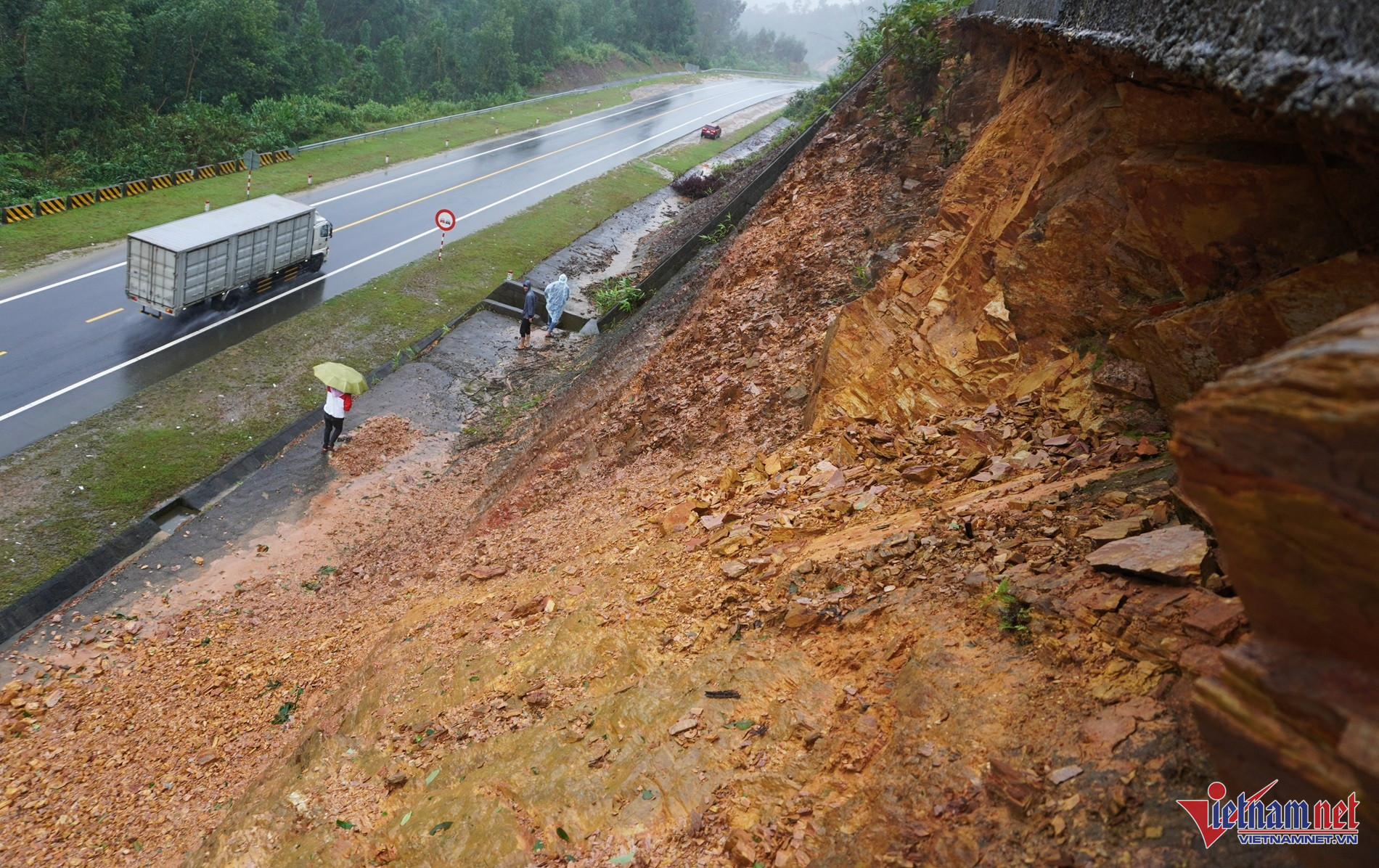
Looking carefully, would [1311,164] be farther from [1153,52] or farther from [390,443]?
[390,443]

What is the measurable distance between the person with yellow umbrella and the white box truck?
16.9 ft

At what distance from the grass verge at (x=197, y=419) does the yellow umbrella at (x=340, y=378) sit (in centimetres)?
182

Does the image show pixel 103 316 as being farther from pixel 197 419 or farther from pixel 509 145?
pixel 509 145

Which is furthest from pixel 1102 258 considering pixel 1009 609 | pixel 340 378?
pixel 340 378

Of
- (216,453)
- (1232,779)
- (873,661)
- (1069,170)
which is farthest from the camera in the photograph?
(216,453)

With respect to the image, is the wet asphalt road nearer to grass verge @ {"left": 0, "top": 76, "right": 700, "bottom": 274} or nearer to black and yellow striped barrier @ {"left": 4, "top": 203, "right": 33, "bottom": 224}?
grass verge @ {"left": 0, "top": 76, "right": 700, "bottom": 274}

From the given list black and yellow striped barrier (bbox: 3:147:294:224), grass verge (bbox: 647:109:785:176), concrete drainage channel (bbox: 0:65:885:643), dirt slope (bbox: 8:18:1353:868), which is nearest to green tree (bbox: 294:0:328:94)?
black and yellow striped barrier (bbox: 3:147:294:224)

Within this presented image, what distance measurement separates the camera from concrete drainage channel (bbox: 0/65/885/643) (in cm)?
1133

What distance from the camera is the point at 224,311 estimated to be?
1973 centimetres

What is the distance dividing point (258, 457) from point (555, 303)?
8.78 metres

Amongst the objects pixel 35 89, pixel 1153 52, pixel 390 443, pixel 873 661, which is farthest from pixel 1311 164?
pixel 35 89

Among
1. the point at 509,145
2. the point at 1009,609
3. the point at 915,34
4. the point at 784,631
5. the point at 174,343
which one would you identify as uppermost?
the point at 915,34

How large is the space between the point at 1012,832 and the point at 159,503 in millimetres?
13783

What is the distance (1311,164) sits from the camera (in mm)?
5316
